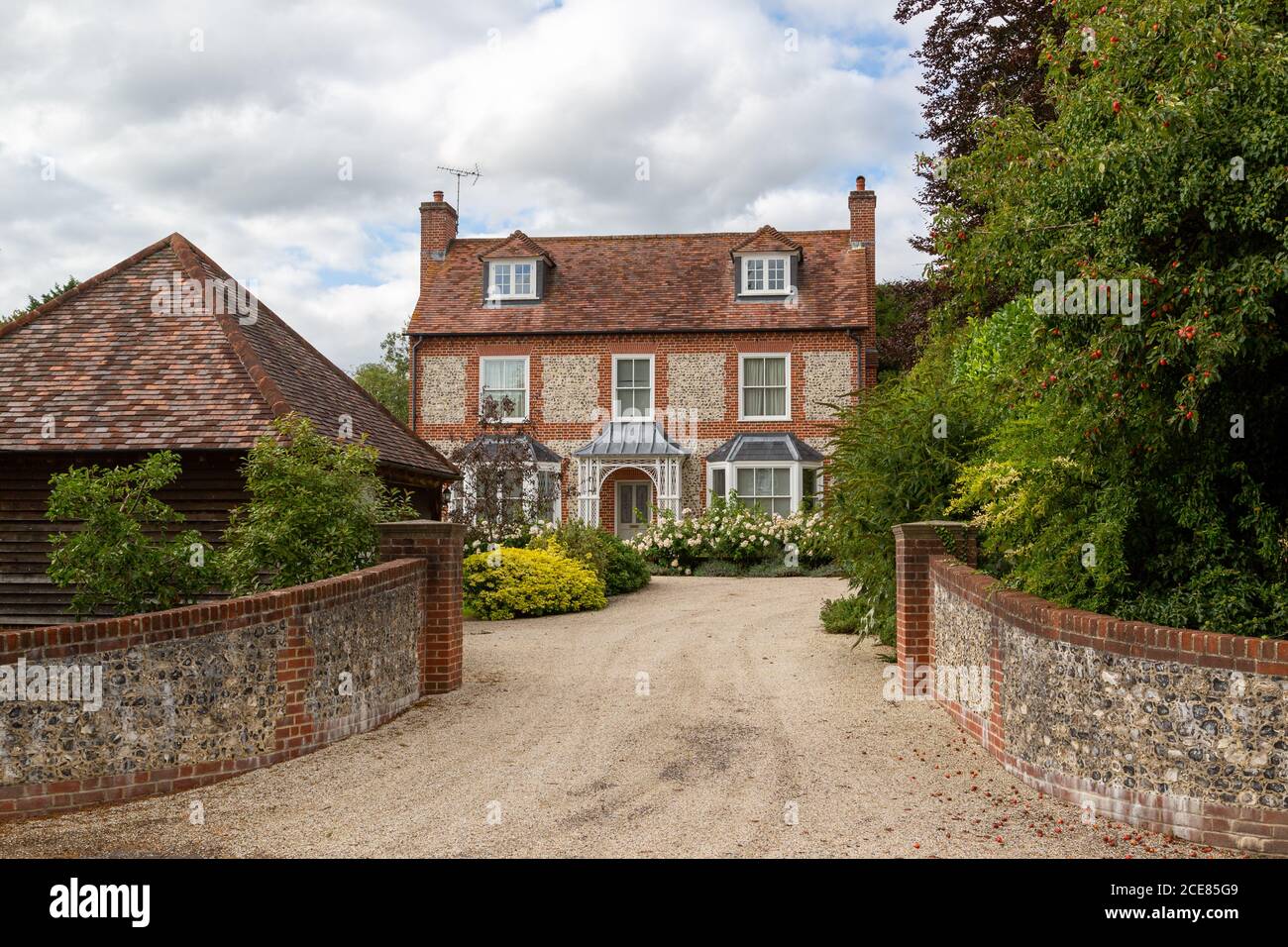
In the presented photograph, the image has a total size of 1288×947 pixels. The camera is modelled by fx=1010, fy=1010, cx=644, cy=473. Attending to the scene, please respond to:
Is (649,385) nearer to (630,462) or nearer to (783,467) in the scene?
(630,462)

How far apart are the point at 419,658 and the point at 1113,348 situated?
6.92 m

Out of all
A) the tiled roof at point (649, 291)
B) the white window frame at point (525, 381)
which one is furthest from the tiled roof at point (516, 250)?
the white window frame at point (525, 381)

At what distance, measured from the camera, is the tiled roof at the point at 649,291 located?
27812 millimetres

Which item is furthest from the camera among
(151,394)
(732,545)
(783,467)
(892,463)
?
(783,467)

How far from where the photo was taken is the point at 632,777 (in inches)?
281

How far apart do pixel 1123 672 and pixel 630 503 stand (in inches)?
892

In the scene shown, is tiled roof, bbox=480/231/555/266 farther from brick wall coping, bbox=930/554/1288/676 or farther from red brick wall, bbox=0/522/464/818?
brick wall coping, bbox=930/554/1288/676

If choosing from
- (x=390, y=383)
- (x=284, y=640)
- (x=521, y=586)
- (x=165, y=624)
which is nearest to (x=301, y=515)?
(x=284, y=640)

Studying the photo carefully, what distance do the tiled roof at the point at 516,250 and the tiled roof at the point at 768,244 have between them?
5.56 metres

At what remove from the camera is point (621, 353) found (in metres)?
28.0

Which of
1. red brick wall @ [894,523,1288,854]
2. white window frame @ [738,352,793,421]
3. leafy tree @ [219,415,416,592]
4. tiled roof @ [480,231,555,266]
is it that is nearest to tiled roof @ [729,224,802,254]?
white window frame @ [738,352,793,421]

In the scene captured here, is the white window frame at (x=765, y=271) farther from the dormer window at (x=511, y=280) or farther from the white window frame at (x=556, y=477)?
the white window frame at (x=556, y=477)

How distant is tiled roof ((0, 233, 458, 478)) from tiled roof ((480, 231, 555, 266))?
15.0 meters

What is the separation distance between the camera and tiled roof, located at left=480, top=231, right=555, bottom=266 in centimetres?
2906
